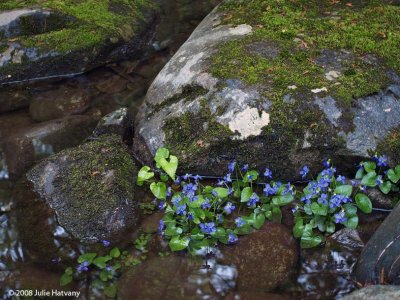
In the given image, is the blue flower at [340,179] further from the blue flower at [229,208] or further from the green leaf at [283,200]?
the blue flower at [229,208]

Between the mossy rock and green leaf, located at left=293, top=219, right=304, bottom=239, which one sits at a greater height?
the mossy rock

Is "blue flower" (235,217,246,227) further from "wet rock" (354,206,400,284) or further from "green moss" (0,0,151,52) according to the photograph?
"green moss" (0,0,151,52)

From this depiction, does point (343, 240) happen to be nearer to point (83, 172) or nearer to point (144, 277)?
point (144, 277)

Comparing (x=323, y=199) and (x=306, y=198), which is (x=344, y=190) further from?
(x=306, y=198)

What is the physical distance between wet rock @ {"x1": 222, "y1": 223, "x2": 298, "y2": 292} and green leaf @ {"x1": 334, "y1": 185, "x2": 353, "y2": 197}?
1.82ft

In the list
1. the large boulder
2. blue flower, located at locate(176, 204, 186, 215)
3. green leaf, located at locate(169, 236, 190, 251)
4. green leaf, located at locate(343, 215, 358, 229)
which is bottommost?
green leaf, located at locate(343, 215, 358, 229)

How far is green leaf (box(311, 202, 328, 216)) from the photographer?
13.0 feet

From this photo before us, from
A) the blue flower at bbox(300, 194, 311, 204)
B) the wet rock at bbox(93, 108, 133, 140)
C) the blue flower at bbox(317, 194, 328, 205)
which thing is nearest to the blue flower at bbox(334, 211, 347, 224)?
the blue flower at bbox(317, 194, 328, 205)

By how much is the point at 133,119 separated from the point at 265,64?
64.5 inches

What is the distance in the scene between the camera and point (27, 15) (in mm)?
6234

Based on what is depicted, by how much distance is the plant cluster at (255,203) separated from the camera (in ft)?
13.0

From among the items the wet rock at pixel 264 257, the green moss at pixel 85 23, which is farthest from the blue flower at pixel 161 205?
the green moss at pixel 85 23

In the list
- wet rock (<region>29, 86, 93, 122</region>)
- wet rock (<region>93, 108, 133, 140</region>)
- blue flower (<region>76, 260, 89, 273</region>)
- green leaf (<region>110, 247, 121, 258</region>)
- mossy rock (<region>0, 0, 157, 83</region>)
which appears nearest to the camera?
blue flower (<region>76, 260, 89, 273</region>)

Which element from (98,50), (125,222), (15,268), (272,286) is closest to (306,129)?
(272,286)
